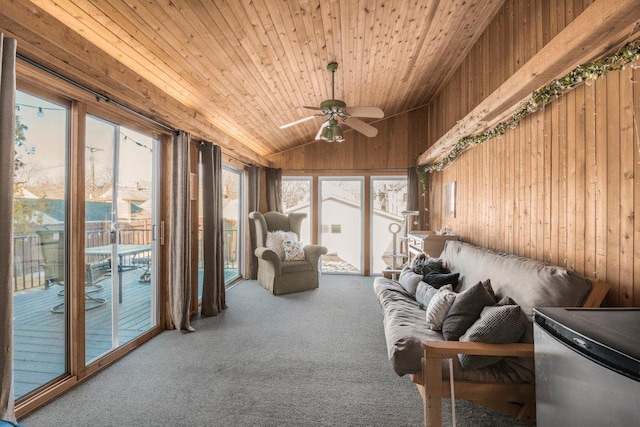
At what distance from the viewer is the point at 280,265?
461cm

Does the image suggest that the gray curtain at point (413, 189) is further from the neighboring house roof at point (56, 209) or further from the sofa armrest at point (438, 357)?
the neighboring house roof at point (56, 209)

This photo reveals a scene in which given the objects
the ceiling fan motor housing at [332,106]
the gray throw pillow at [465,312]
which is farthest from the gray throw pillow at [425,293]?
the ceiling fan motor housing at [332,106]

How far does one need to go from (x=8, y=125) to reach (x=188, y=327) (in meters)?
2.32

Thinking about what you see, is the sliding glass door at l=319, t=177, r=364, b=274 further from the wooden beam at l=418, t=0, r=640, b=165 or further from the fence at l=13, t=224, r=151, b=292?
the fence at l=13, t=224, r=151, b=292

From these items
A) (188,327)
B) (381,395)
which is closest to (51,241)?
(188,327)

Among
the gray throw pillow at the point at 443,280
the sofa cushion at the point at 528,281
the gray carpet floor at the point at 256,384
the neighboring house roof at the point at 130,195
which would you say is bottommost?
the gray carpet floor at the point at 256,384

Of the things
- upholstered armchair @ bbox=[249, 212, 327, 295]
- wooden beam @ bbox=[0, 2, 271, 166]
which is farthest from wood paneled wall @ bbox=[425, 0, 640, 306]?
wooden beam @ bbox=[0, 2, 271, 166]

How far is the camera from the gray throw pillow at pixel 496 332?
1.65m

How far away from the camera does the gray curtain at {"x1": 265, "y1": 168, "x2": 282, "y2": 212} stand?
19.4 feet

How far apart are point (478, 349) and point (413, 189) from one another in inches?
169

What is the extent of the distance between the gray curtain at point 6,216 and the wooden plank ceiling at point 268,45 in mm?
227

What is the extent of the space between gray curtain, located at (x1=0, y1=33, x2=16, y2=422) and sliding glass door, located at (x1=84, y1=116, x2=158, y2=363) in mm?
754

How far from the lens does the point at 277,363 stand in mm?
2521

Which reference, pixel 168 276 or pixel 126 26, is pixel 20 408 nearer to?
pixel 168 276
